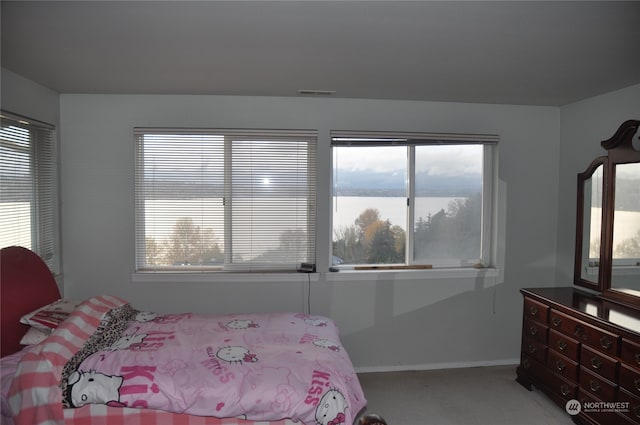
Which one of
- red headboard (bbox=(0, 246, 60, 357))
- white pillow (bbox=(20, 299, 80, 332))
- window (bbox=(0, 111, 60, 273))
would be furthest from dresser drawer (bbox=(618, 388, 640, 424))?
window (bbox=(0, 111, 60, 273))

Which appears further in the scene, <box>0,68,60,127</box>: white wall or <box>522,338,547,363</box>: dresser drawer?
<box>522,338,547,363</box>: dresser drawer

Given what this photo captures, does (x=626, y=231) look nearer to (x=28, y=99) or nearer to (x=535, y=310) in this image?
(x=535, y=310)

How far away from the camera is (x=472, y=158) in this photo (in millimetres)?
3869

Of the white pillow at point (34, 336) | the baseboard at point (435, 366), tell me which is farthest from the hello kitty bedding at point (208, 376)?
the baseboard at point (435, 366)

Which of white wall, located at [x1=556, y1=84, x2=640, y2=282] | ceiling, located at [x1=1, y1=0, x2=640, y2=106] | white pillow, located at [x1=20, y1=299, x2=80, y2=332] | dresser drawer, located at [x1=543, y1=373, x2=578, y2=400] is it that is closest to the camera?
ceiling, located at [x1=1, y1=0, x2=640, y2=106]

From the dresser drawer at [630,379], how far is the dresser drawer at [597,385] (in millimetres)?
78

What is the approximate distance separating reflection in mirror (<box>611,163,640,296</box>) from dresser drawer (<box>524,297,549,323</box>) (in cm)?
51

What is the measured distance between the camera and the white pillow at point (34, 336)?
7.54ft

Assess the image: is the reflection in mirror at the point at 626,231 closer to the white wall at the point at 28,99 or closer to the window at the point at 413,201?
the window at the point at 413,201

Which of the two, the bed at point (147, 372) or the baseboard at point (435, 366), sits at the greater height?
the bed at point (147, 372)

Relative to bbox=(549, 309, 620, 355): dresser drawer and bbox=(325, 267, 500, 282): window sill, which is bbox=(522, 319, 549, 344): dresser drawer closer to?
bbox=(549, 309, 620, 355): dresser drawer

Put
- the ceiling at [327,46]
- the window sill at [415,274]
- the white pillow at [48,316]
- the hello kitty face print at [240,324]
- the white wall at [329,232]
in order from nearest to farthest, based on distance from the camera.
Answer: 1. the ceiling at [327,46]
2. the white pillow at [48,316]
3. the hello kitty face print at [240,324]
4. the white wall at [329,232]
5. the window sill at [415,274]

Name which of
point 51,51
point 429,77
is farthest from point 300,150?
point 51,51

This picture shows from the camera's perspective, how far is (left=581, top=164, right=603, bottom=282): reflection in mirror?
323 cm
